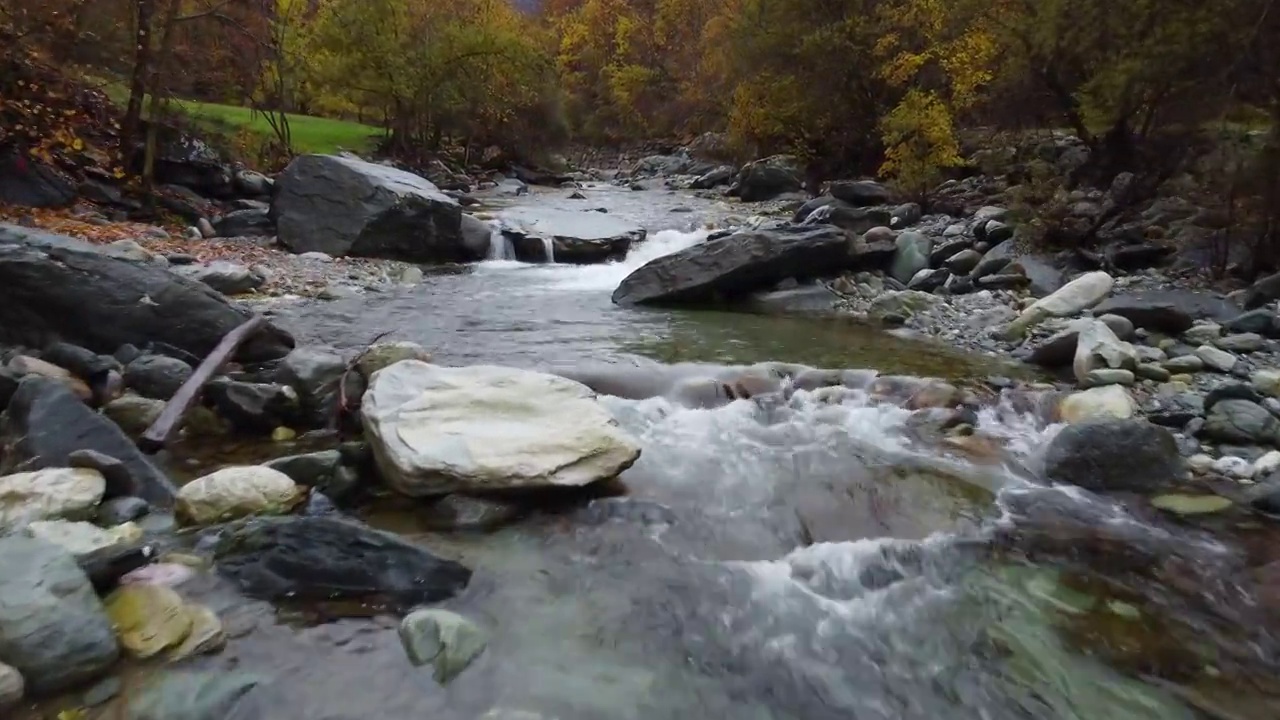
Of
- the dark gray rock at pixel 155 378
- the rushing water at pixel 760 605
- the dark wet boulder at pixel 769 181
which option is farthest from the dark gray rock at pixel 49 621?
the dark wet boulder at pixel 769 181

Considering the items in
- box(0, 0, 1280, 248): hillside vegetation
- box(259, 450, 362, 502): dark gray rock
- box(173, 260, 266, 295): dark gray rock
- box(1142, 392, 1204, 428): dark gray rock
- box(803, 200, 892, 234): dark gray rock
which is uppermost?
box(0, 0, 1280, 248): hillside vegetation

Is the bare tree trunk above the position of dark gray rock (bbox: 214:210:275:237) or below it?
above

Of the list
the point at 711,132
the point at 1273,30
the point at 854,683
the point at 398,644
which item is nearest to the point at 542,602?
the point at 398,644

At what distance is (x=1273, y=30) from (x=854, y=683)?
1003cm

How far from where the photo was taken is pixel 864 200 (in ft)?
62.2

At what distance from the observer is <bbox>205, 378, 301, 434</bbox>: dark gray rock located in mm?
6238

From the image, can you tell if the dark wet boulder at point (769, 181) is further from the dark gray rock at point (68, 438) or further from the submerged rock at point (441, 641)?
the submerged rock at point (441, 641)

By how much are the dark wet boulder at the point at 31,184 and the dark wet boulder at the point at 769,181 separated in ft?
55.0

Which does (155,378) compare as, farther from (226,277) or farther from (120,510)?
(226,277)

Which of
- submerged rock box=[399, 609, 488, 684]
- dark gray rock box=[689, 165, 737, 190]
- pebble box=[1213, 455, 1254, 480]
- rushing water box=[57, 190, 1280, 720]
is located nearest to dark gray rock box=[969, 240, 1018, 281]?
rushing water box=[57, 190, 1280, 720]

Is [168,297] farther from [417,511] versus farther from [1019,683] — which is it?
[1019,683]

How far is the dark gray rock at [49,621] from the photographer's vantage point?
3.22 m

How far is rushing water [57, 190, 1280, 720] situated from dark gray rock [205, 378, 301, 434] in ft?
5.64

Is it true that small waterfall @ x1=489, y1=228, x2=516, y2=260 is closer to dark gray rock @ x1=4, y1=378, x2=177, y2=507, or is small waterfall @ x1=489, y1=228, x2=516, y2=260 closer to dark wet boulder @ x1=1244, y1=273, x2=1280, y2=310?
dark gray rock @ x1=4, y1=378, x2=177, y2=507
